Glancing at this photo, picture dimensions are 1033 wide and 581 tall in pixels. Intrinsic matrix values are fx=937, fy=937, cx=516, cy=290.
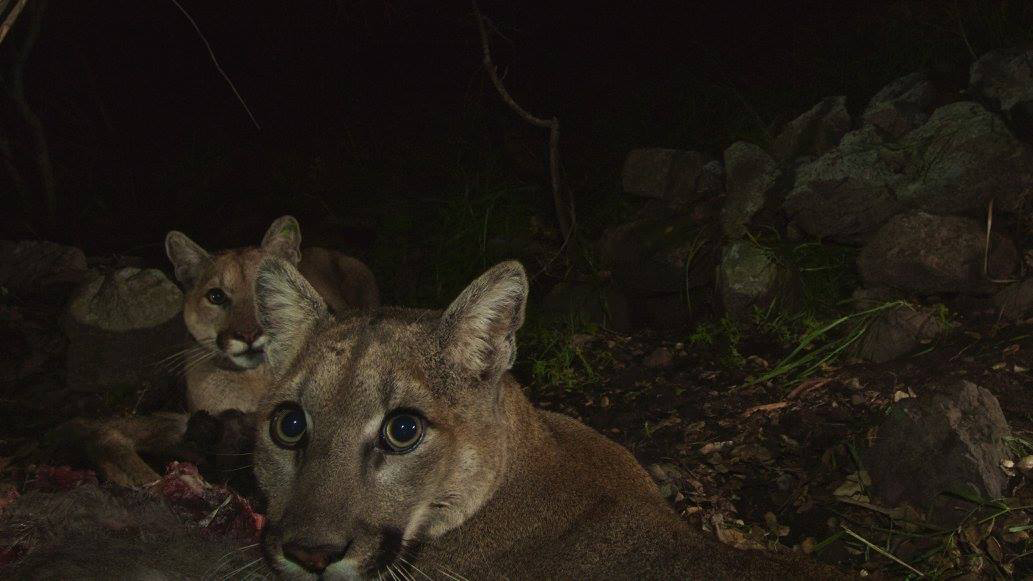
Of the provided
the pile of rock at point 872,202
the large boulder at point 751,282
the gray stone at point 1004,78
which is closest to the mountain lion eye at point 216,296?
the pile of rock at point 872,202

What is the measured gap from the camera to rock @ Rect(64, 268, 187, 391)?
24.8 feet

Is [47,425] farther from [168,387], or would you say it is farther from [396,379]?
[396,379]

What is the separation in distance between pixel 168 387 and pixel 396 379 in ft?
15.6

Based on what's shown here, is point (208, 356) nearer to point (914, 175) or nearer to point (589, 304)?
point (589, 304)

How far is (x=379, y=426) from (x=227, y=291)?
3.71m

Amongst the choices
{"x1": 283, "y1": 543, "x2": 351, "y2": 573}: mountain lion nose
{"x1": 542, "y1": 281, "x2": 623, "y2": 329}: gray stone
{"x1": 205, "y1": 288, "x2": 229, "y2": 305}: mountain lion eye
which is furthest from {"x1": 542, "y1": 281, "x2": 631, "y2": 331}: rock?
{"x1": 283, "y1": 543, "x2": 351, "y2": 573}: mountain lion nose

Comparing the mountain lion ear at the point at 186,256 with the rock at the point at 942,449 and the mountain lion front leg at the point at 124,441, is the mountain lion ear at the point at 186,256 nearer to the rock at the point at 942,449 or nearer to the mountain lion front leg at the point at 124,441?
the mountain lion front leg at the point at 124,441

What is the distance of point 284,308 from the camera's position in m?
3.76

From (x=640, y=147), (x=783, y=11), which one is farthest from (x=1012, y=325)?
(x=783, y=11)

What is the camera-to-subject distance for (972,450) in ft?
13.3

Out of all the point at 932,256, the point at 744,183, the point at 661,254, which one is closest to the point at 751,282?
the point at 744,183

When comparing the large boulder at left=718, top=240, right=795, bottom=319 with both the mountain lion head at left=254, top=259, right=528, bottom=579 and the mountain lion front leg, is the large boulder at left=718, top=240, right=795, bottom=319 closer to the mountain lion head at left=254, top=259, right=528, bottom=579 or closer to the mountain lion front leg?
the mountain lion head at left=254, top=259, right=528, bottom=579

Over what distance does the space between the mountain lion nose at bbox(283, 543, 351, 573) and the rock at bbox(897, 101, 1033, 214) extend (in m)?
4.85

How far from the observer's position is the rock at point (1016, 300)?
542 centimetres
